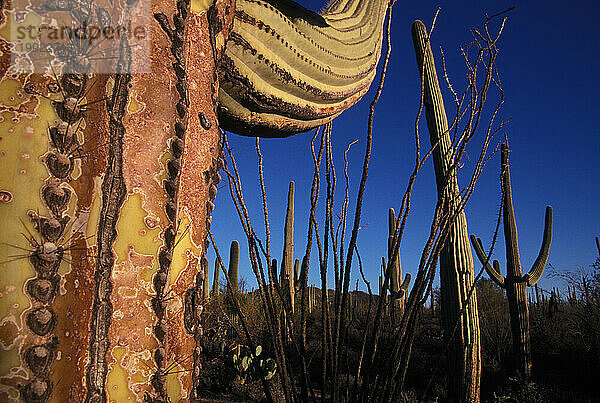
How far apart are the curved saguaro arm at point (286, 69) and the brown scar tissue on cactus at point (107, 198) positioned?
251 mm

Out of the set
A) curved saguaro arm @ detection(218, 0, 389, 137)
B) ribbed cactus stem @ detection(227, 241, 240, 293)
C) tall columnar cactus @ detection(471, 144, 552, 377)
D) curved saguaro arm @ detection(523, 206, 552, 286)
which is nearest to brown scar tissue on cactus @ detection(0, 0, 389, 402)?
curved saguaro arm @ detection(218, 0, 389, 137)

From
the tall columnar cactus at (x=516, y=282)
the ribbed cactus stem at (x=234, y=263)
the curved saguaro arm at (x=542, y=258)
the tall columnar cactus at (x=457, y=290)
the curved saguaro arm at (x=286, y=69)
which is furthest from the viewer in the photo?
the ribbed cactus stem at (x=234, y=263)

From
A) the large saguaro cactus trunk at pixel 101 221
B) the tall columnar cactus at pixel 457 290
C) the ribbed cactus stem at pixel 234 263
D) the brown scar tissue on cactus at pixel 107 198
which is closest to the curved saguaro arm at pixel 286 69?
the brown scar tissue on cactus at pixel 107 198

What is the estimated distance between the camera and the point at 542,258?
A: 8.27 metres

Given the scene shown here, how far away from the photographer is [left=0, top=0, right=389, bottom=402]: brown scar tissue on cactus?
0.69m

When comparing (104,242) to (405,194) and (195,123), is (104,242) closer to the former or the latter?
(195,123)

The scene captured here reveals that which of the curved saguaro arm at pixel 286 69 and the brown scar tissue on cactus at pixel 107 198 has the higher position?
the curved saguaro arm at pixel 286 69

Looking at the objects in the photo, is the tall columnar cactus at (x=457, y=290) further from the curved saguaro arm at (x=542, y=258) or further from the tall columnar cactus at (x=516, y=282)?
the curved saguaro arm at (x=542, y=258)

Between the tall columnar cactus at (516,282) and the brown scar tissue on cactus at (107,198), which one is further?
the tall columnar cactus at (516,282)

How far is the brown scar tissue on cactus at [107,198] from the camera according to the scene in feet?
2.27

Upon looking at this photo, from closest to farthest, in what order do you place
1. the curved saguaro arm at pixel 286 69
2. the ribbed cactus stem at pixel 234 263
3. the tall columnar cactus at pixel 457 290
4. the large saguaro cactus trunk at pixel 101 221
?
the large saguaro cactus trunk at pixel 101 221 < the curved saguaro arm at pixel 286 69 < the tall columnar cactus at pixel 457 290 < the ribbed cactus stem at pixel 234 263

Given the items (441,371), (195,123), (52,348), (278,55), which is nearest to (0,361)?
(52,348)

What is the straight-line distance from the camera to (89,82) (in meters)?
0.80

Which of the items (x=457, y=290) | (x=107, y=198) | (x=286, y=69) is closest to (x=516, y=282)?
(x=457, y=290)
